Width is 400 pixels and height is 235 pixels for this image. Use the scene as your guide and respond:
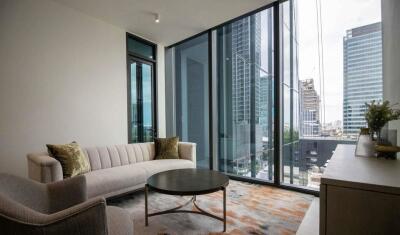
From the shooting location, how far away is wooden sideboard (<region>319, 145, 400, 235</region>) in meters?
0.94

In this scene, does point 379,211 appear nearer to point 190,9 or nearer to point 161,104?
point 190,9

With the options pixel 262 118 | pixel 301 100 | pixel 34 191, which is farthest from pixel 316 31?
pixel 34 191

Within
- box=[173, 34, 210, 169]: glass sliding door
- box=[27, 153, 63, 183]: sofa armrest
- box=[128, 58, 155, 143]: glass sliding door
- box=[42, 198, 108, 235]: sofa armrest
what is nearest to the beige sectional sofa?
box=[27, 153, 63, 183]: sofa armrest

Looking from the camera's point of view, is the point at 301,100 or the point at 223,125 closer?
the point at 301,100

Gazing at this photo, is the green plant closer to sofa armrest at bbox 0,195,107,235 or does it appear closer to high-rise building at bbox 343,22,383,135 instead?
high-rise building at bbox 343,22,383,135

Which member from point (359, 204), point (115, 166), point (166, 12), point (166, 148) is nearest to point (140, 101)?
point (166, 148)

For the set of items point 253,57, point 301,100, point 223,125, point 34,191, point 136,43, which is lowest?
point 34,191

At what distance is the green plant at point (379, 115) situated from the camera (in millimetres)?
1755

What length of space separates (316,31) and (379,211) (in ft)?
9.49

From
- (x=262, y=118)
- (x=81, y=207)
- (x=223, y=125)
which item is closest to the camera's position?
(x=81, y=207)

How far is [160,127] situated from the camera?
4.83m

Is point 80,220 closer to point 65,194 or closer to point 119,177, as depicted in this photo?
point 65,194

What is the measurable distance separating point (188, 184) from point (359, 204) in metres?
1.50

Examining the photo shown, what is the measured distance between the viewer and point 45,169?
7.43 ft
